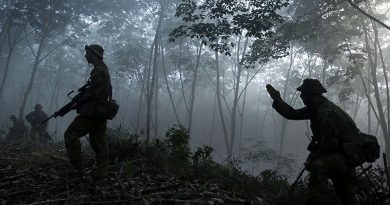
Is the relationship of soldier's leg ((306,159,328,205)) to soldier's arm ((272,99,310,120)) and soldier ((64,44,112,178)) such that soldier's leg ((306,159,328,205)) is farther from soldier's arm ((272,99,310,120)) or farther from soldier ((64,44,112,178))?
soldier ((64,44,112,178))

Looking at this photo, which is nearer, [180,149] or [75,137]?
[75,137]

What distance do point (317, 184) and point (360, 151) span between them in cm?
55

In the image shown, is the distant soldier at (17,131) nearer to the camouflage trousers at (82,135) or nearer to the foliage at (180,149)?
the foliage at (180,149)

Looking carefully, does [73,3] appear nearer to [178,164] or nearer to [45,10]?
[45,10]

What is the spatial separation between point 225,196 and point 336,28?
14839 millimetres

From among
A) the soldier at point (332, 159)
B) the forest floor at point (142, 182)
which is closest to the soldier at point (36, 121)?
the forest floor at point (142, 182)

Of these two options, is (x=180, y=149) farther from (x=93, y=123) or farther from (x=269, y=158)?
(x=269, y=158)

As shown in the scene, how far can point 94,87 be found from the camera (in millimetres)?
5090

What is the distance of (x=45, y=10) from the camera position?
20.2 metres

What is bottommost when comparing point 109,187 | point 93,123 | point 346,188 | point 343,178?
point 109,187

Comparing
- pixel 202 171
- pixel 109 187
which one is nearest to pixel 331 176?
pixel 202 171

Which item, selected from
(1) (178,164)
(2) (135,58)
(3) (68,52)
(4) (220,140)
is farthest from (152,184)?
(3) (68,52)

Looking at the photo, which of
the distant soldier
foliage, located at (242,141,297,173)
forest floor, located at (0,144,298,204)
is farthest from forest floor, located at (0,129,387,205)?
the distant soldier

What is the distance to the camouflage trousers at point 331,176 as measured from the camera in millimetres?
3738
